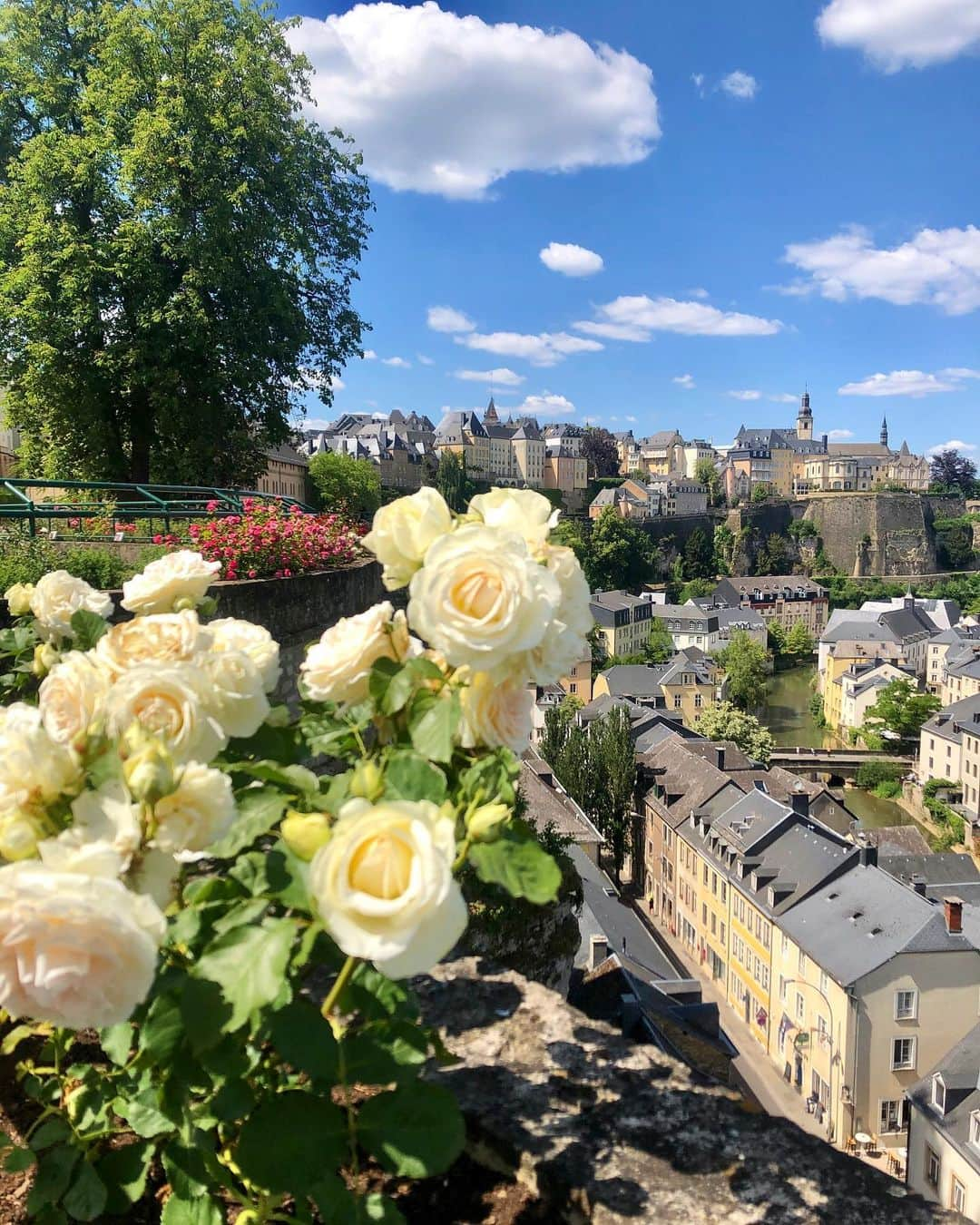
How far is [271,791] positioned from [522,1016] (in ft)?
4.29

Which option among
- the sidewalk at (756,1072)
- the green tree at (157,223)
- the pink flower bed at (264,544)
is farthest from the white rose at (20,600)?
the sidewalk at (756,1072)

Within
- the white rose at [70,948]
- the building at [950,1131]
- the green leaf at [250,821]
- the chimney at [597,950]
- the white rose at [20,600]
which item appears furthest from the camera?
the building at [950,1131]

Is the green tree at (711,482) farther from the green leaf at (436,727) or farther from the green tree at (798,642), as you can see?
the green leaf at (436,727)

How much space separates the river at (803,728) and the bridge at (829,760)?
1.37 m

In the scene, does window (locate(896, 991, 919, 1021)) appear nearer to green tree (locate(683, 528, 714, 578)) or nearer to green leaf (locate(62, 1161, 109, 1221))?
green leaf (locate(62, 1161, 109, 1221))

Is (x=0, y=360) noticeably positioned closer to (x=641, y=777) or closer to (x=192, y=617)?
(x=192, y=617)

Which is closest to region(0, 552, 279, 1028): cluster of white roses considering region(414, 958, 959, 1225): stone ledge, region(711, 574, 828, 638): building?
region(414, 958, 959, 1225): stone ledge

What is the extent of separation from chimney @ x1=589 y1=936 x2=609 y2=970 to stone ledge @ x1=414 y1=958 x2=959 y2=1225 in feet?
39.4

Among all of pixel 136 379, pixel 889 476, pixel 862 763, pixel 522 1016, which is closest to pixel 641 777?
pixel 862 763

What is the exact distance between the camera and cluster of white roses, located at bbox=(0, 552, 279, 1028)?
1.00 metres

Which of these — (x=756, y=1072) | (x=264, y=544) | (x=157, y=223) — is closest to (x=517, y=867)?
(x=264, y=544)

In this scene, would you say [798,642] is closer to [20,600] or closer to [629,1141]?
[629,1141]

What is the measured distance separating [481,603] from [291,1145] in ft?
2.65

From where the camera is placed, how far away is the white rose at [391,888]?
1.00 metres
